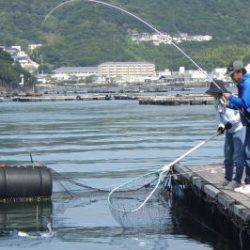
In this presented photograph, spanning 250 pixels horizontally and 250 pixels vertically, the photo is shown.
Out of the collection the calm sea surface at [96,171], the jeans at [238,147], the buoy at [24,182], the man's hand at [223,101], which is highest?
the man's hand at [223,101]

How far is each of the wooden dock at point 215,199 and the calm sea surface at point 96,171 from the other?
0.96ft

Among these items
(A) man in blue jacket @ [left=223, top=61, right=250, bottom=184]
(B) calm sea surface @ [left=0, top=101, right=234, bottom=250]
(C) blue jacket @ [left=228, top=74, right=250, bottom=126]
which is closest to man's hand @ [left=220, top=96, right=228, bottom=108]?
(A) man in blue jacket @ [left=223, top=61, right=250, bottom=184]

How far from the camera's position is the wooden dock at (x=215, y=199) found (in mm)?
13703

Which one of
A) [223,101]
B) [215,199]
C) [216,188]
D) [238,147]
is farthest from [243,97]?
[216,188]

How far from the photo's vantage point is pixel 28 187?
1841 centimetres

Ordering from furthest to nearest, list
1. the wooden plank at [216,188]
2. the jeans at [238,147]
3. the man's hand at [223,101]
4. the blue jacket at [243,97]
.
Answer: the jeans at [238,147] → the man's hand at [223,101] → the blue jacket at [243,97] → the wooden plank at [216,188]

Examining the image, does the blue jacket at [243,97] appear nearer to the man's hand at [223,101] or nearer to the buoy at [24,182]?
the man's hand at [223,101]

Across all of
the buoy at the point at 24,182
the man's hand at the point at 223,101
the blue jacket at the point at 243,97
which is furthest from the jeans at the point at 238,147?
the buoy at the point at 24,182

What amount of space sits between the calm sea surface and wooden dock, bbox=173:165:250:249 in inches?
11.6

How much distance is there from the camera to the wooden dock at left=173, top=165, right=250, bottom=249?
45.0 ft

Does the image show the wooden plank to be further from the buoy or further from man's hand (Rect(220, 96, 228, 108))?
the buoy

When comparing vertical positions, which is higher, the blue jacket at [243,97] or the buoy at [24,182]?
the blue jacket at [243,97]

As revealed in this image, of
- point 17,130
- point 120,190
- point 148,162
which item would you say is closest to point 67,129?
point 17,130

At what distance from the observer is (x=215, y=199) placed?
15.1 meters
